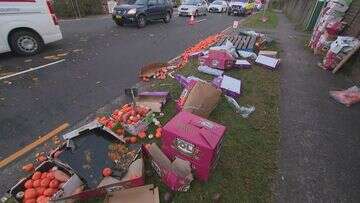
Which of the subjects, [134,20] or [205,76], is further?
[134,20]

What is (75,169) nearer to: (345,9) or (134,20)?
(345,9)

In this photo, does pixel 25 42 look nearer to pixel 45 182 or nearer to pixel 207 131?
pixel 45 182

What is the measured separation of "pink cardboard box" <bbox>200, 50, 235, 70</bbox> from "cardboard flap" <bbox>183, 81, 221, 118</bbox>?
2.11 m

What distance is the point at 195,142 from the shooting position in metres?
2.74

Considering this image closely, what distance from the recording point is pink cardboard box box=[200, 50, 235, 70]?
630cm

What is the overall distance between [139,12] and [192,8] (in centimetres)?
765

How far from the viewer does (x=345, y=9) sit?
8.65 metres

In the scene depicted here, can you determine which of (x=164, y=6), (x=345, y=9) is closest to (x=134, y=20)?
(x=164, y=6)

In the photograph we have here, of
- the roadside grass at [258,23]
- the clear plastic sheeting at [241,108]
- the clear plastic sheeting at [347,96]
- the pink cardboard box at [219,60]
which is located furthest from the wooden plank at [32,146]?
the roadside grass at [258,23]

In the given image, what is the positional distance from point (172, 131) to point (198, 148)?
36 centimetres

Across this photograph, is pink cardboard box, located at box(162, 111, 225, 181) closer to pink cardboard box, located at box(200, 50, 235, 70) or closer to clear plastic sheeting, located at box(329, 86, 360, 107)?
pink cardboard box, located at box(200, 50, 235, 70)

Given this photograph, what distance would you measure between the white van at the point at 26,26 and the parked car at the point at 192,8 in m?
13.2

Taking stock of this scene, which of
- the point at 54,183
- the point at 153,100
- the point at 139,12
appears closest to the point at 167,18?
the point at 139,12

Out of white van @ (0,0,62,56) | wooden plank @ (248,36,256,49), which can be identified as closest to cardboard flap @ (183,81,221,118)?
wooden plank @ (248,36,256,49)
